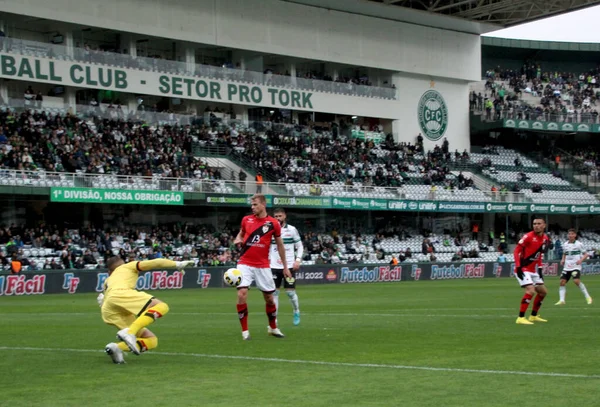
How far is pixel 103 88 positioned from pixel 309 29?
52.9 ft

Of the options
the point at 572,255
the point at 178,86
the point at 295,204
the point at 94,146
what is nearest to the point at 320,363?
the point at 572,255

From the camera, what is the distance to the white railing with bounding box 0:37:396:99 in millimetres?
51062

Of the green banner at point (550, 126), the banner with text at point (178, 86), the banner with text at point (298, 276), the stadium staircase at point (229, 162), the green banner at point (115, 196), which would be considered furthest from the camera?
the green banner at point (550, 126)

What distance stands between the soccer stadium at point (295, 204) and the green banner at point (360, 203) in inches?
6.1

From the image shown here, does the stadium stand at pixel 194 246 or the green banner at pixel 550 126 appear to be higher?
the green banner at pixel 550 126

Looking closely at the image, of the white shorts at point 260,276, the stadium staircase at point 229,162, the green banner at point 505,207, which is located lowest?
the white shorts at point 260,276

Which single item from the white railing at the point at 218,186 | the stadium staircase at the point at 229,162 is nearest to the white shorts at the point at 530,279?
the white railing at the point at 218,186

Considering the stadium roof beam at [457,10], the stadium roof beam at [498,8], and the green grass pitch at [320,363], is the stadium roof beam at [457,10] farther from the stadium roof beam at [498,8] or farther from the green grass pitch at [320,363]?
the green grass pitch at [320,363]

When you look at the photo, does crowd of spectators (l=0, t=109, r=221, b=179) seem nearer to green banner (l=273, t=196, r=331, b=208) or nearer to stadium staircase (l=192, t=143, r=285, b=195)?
stadium staircase (l=192, t=143, r=285, b=195)

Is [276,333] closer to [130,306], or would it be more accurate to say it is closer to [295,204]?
[130,306]

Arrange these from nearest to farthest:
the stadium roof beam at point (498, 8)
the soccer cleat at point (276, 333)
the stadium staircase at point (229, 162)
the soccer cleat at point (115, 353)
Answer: the soccer cleat at point (115, 353), the soccer cleat at point (276, 333), the stadium staircase at point (229, 162), the stadium roof beam at point (498, 8)

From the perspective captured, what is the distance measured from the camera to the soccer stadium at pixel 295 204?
12031 mm

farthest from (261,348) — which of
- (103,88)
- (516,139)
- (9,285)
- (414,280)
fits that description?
(516,139)

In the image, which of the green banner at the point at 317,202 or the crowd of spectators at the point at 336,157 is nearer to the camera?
the green banner at the point at 317,202
